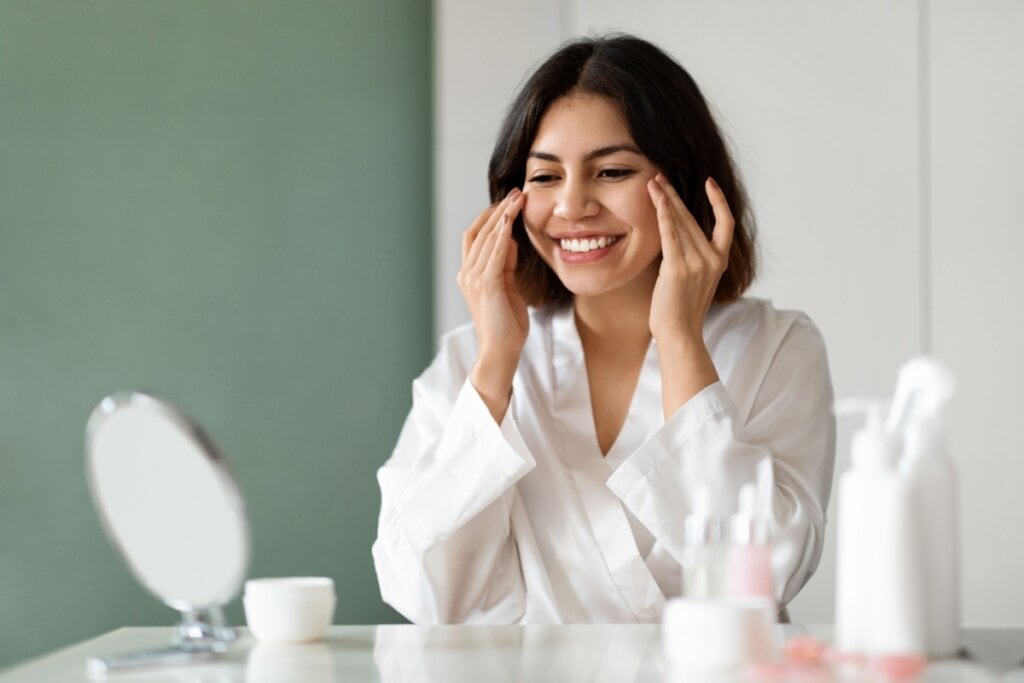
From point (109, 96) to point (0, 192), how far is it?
0.93 feet

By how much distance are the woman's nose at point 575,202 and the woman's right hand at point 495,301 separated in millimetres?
73

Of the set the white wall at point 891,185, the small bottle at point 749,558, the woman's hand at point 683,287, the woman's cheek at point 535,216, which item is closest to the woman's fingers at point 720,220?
the woman's hand at point 683,287

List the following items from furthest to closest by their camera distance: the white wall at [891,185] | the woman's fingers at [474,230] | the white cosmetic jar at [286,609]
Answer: the white wall at [891,185]
the woman's fingers at [474,230]
the white cosmetic jar at [286,609]

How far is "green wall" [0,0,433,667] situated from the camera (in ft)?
6.42

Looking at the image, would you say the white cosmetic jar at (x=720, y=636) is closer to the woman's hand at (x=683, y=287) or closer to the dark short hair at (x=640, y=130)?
the woman's hand at (x=683, y=287)

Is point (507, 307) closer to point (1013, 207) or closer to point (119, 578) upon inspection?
point (119, 578)

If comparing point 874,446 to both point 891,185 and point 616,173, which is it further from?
point 891,185

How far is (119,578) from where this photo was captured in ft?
6.97

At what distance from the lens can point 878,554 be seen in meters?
1.00

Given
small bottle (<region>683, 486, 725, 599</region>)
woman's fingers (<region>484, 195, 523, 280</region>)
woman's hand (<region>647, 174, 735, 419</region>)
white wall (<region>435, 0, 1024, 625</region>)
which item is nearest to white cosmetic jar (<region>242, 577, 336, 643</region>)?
small bottle (<region>683, 486, 725, 599</region>)

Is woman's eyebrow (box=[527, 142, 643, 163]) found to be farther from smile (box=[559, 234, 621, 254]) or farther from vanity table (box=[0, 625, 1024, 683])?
vanity table (box=[0, 625, 1024, 683])

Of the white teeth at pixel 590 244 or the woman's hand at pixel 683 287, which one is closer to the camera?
the woman's hand at pixel 683 287

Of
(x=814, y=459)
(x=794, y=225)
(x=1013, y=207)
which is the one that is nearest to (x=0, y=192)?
(x=814, y=459)

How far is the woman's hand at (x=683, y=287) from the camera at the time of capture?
1.70 metres
